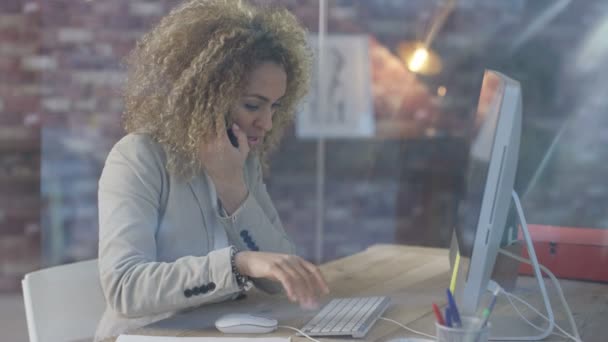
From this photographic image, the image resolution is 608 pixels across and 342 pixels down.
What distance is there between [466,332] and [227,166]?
2.73ft

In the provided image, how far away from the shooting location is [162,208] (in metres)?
1.56

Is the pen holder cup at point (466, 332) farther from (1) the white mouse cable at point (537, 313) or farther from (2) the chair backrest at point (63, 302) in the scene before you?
(2) the chair backrest at point (63, 302)

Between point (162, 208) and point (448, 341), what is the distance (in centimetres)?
76

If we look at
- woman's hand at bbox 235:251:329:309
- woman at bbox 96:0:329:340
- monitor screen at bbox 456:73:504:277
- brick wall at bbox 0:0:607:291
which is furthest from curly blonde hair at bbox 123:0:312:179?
brick wall at bbox 0:0:607:291

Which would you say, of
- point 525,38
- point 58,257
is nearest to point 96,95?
point 58,257

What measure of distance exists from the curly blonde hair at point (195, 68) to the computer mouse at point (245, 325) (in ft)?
1.34

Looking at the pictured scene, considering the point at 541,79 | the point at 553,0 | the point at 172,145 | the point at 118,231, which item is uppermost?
the point at 553,0

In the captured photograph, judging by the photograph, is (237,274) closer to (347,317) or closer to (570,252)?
(347,317)

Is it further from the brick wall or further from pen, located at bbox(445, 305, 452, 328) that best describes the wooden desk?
the brick wall

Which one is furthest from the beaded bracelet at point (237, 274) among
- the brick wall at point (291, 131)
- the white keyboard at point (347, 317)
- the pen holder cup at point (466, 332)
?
the brick wall at point (291, 131)

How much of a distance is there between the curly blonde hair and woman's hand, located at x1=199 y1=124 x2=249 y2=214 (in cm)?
3

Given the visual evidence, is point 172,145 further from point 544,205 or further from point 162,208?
point 544,205

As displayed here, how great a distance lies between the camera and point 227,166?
5.55 ft

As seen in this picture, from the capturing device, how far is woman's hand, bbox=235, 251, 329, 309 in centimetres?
118
